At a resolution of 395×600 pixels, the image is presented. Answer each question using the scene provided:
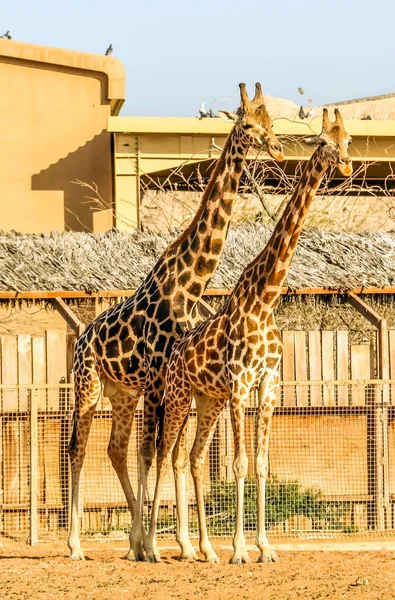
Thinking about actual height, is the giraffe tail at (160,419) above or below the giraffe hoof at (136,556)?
above

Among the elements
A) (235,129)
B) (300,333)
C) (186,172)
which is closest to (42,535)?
(300,333)

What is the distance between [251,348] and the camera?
30.2 feet

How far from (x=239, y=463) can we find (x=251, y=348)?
3.06 feet

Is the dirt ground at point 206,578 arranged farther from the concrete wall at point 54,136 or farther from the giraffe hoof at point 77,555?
the concrete wall at point 54,136

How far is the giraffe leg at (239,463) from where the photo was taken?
912cm

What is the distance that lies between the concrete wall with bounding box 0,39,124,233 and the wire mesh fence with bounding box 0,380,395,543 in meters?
7.37

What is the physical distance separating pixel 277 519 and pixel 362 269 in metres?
4.01

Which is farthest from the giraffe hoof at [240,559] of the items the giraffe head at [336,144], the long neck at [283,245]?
the giraffe head at [336,144]

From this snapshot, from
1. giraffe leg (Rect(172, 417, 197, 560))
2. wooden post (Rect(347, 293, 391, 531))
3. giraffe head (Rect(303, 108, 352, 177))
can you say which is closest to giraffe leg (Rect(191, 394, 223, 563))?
giraffe leg (Rect(172, 417, 197, 560))

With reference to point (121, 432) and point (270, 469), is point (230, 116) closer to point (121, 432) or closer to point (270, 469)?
point (121, 432)

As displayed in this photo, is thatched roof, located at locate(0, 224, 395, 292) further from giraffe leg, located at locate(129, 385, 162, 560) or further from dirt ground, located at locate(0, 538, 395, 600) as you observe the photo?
dirt ground, located at locate(0, 538, 395, 600)

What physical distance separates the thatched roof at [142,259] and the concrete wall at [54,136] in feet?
12.8

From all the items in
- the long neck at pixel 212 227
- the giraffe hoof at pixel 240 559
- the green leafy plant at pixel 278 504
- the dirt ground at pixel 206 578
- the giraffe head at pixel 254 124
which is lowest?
the dirt ground at pixel 206 578

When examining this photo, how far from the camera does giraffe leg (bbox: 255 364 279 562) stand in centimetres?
927
